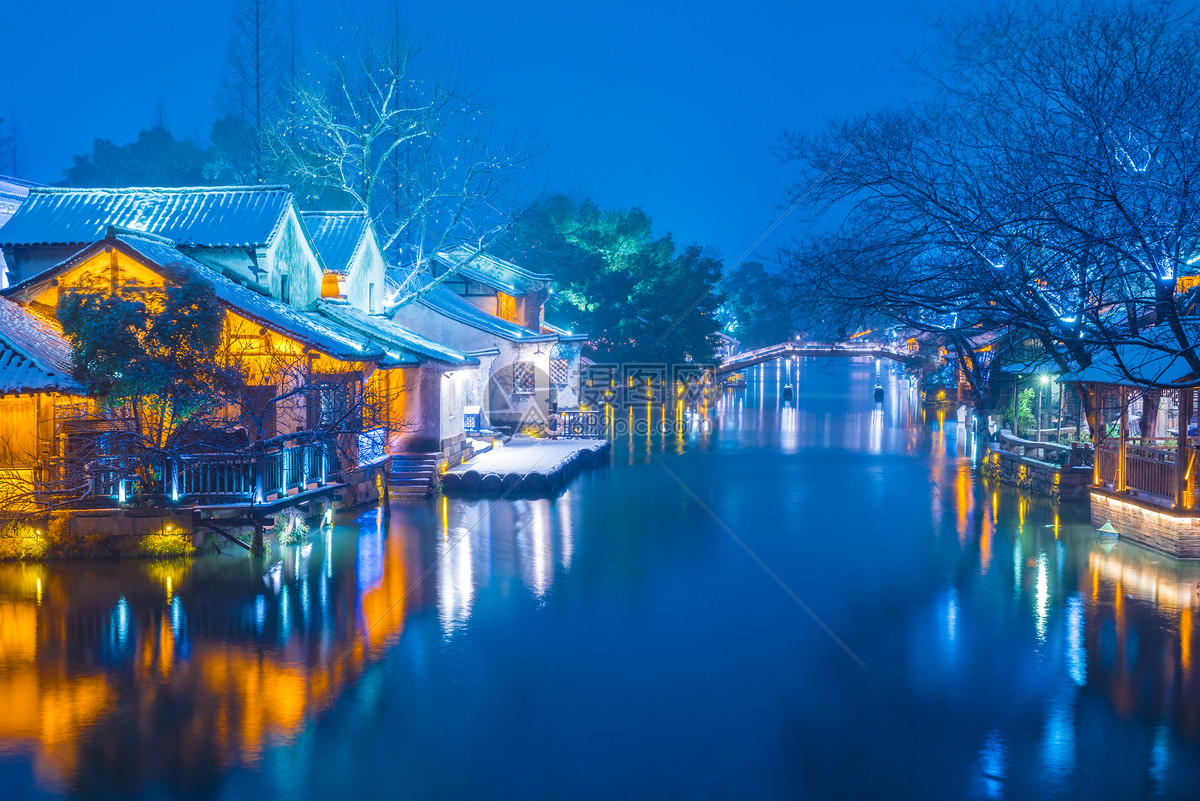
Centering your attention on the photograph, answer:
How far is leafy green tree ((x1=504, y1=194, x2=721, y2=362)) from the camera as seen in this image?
59.0 m

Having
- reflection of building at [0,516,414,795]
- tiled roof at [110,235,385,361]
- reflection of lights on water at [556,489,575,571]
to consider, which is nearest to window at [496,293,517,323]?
reflection of lights on water at [556,489,575,571]

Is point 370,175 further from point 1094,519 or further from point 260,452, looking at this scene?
point 1094,519

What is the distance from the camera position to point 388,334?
27.2 m

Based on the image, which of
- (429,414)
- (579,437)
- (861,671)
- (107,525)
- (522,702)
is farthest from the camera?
(579,437)

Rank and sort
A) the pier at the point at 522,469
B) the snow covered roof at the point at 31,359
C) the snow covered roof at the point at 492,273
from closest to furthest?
the snow covered roof at the point at 31,359 < the pier at the point at 522,469 < the snow covered roof at the point at 492,273

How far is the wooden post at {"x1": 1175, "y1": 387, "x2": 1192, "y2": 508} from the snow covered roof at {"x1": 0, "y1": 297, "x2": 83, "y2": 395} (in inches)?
763

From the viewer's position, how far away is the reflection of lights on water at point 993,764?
326 inches

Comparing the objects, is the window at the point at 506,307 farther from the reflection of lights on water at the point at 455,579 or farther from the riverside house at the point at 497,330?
the reflection of lights on water at the point at 455,579

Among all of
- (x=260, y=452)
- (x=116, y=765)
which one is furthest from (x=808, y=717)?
(x=260, y=452)

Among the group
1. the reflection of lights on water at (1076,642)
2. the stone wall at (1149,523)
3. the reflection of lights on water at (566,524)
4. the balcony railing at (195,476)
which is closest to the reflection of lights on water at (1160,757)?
the reflection of lights on water at (1076,642)

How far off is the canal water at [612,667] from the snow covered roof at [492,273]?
2214 cm

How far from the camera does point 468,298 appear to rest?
42.5 m

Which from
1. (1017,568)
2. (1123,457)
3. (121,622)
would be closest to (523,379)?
(1123,457)

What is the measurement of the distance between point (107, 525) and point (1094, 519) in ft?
63.7
